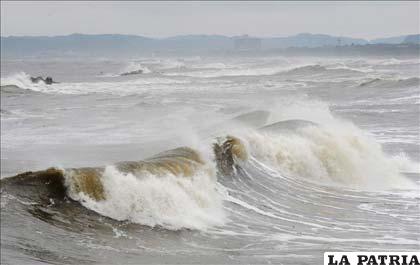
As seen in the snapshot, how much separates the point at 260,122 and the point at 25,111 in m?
13.1

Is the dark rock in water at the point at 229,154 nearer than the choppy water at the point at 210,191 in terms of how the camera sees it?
No

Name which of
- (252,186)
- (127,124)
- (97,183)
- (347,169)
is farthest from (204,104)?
(97,183)

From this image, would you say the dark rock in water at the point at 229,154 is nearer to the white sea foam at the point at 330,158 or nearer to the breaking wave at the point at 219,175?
the breaking wave at the point at 219,175

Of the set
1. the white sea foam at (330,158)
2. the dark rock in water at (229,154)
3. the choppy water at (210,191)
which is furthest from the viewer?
the white sea foam at (330,158)

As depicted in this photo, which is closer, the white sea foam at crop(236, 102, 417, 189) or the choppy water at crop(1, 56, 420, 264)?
the choppy water at crop(1, 56, 420, 264)

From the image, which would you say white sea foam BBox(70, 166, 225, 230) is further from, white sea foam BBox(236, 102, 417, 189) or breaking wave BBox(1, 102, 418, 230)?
white sea foam BBox(236, 102, 417, 189)

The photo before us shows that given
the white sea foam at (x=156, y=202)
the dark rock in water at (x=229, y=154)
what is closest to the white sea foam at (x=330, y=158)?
the dark rock in water at (x=229, y=154)

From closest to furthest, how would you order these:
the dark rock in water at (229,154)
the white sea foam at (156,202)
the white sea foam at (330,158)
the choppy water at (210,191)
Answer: the choppy water at (210,191)
the white sea foam at (156,202)
the dark rock in water at (229,154)
the white sea foam at (330,158)

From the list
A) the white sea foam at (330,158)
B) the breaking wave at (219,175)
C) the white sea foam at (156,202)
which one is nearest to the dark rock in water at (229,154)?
the breaking wave at (219,175)

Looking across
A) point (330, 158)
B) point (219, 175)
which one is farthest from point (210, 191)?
point (330, 158)

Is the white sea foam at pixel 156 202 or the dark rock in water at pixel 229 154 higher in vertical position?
the dark rock in water at pixel 229 154

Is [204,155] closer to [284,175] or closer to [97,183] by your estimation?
[284,175]

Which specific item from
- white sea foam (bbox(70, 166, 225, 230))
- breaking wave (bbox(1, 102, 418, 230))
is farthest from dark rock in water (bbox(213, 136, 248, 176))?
white sea foam (bbox(70, 166, 225, 230))

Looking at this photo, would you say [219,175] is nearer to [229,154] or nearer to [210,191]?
[210,191]
